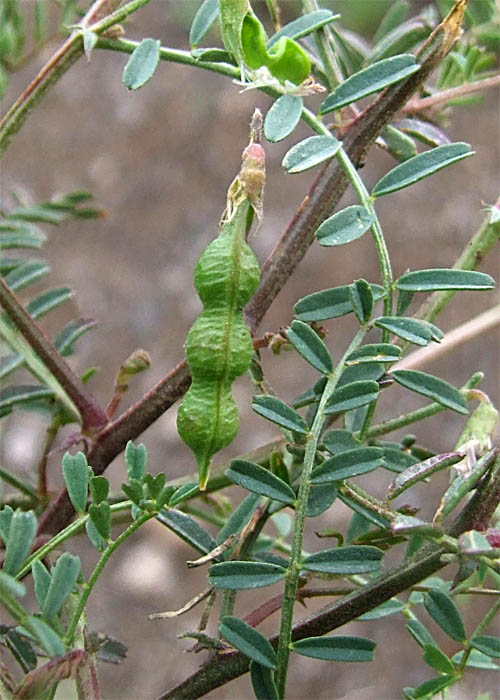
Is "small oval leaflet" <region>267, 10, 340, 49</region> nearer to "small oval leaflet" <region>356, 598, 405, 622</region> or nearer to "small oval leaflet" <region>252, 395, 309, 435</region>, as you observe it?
"small oval leaflet" <region>252, 395, 309, 435</region>

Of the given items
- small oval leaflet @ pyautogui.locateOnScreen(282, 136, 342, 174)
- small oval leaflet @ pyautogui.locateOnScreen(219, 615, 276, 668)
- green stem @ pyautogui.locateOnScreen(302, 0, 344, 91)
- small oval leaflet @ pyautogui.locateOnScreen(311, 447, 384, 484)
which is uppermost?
green stem @ pyautogui.locateOnScreen(302, 0, 344, 91)

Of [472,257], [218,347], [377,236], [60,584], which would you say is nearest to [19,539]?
[60,584]

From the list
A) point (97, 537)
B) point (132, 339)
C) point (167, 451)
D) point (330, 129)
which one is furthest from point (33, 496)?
point (132, 339)

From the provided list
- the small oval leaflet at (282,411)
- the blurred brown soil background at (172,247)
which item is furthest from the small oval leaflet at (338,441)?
the blurred brown soil background at (172,247)

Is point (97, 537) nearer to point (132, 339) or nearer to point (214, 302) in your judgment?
point (214, 302)

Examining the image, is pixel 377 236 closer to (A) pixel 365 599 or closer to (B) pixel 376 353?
(B) pixel 376 353

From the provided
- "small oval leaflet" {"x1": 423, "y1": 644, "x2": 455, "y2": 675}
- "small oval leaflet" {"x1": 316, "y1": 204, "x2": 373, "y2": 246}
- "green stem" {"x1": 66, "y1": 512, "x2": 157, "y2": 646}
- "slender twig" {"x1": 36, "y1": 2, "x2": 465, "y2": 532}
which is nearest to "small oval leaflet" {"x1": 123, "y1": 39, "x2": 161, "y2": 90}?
"slender twig" {"x1": 36, "y1": 2, "x2": 465, "y2": 532}
